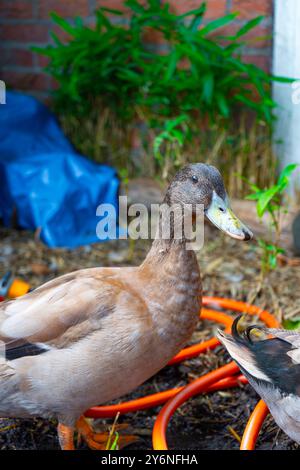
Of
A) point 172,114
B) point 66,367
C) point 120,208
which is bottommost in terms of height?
point 66,367

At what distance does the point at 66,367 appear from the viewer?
64.9 inches

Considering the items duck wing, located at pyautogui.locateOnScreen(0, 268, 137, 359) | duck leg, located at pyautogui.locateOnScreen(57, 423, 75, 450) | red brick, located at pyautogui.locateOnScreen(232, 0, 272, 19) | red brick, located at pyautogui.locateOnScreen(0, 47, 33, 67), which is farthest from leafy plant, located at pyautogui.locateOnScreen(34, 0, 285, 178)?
duck leg, located at pyautogui.locateOnScreen(57, 423, 75, 450)

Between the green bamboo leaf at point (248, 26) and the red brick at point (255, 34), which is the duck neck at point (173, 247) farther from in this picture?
the red brick at point (255, 34)

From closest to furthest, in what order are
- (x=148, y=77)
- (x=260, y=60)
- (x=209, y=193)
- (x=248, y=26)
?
→ 1. (x=209, y=193)
2. (x=248, y=26)
3. (x=148, y=77)
4. (x=260, y=60)

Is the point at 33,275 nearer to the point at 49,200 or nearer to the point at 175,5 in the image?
the point at 49,200

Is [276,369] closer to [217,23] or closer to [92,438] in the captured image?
[92,438]

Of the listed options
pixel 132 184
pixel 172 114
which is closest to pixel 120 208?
pixel 132 184

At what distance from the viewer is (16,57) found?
3838 mm

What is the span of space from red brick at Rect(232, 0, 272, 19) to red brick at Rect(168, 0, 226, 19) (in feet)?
0.20

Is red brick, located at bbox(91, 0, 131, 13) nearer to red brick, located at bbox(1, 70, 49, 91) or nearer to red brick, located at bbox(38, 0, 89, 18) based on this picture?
red brick, located at bbox(38, 0, 89, 18)

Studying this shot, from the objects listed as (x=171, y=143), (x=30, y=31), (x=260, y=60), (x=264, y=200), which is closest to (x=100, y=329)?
(x=264, y=200)

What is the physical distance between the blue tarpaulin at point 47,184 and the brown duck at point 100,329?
1511 millimetres

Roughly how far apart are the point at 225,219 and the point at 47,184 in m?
1.77
